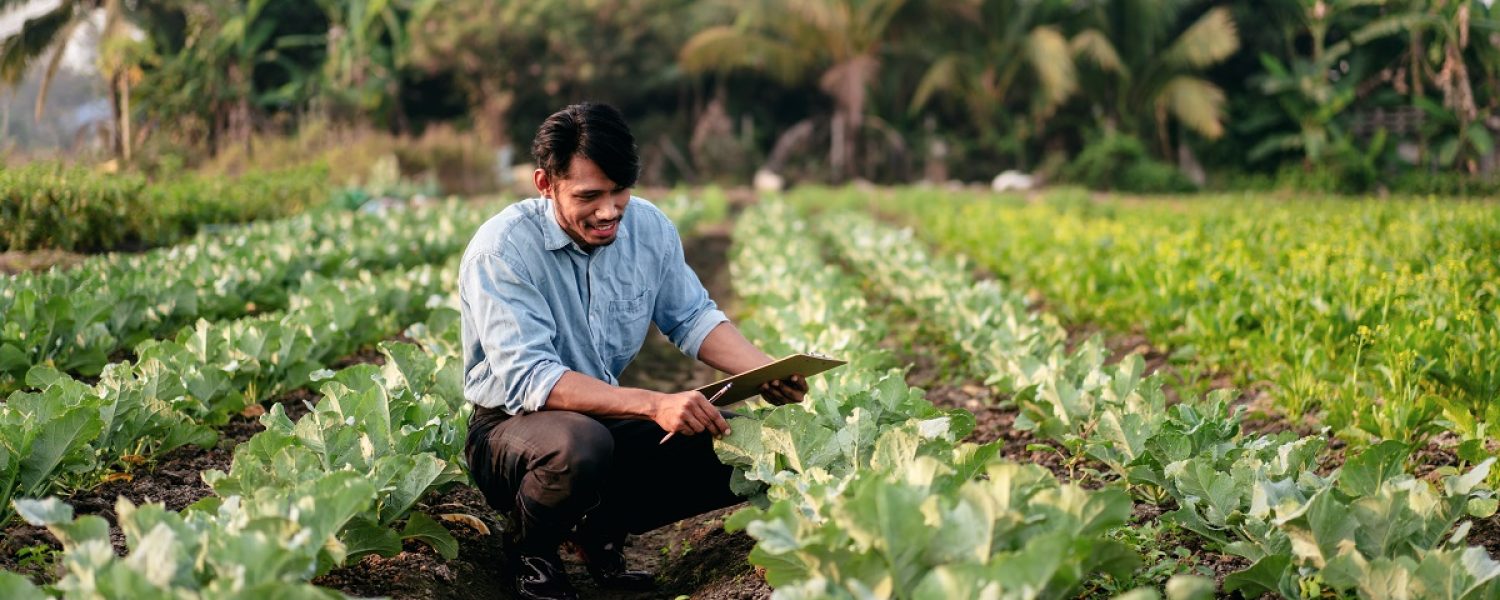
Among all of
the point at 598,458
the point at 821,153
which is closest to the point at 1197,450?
the point at 598,458

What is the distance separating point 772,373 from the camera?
316 centimetres

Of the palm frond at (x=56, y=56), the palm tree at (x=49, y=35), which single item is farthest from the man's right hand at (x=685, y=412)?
the palm tree at (x=49, y=35)

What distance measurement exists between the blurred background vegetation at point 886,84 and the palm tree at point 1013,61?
0.06 meters

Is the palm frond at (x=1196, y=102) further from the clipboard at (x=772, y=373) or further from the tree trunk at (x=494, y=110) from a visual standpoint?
the clipboard at (x=772, y=373)

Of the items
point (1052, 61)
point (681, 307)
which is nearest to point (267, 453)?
point (681, 307)

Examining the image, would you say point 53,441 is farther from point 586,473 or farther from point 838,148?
point 838,148

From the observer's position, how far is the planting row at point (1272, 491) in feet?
7.74

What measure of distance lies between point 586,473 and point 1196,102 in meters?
22.7

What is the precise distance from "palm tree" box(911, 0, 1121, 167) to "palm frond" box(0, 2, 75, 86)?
14431 millimetres

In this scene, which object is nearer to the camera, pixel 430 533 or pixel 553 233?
pixel 430 533

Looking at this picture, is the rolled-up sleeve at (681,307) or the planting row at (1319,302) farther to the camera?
the planting row at (1319,302)

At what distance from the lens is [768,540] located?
2.23 m

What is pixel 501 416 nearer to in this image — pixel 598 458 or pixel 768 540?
pixel 598 458

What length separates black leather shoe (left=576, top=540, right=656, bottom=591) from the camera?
11.4 feet
